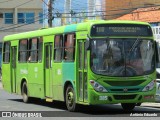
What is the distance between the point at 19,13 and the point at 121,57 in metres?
57.6

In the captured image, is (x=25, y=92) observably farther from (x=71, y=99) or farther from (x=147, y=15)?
(x=147, y=15)

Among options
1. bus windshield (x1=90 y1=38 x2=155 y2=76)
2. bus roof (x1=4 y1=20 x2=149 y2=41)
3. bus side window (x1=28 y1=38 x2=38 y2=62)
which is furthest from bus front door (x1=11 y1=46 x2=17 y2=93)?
bus windshield (x1=90 y1=38 x2=155 y2=76)

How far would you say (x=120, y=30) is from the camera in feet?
53.1

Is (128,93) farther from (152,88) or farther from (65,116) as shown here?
(65,116)

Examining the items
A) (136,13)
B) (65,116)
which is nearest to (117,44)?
(65,116)

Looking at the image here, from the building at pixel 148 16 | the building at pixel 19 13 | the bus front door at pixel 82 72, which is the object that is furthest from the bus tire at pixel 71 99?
the building at pixel 19 13

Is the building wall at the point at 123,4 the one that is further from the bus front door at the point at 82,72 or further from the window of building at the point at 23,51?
the bus front door at the point at 82,72

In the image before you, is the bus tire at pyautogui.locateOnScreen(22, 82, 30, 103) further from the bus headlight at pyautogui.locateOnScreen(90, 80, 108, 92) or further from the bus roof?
the bus headlight at pyautogui.locateOnScreen(90, 80, 108, 92)

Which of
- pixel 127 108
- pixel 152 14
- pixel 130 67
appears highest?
pixel 152 14

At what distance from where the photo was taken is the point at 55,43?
18422 millimetres

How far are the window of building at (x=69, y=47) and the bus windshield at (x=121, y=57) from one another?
1.33 metres

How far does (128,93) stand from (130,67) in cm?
83

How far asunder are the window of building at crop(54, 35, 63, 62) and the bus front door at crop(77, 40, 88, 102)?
5.13 feet

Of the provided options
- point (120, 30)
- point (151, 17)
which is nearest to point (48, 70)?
point (120, 30)
